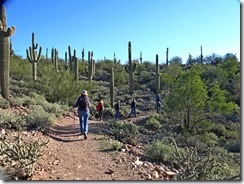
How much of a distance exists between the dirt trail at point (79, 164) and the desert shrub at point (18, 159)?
168 millimetres

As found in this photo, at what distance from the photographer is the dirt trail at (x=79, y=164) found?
4.69m

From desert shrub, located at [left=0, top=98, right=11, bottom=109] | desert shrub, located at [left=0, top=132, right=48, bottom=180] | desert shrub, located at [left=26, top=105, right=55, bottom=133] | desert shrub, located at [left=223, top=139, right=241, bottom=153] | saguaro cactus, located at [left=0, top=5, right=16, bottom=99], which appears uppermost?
saguaro cactus, located at [left=0, top=5, right=16, bottom=99]

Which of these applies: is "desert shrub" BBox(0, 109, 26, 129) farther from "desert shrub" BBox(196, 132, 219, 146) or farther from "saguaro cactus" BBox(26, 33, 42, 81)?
"saguaro cactus" BBox(26, 33, 42, 81)

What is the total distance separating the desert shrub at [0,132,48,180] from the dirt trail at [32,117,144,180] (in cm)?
17

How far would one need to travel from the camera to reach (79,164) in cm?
539

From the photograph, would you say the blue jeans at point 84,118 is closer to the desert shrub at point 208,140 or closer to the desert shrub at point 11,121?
the desert shrub at point 11,121

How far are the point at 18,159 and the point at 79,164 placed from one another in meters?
1.18

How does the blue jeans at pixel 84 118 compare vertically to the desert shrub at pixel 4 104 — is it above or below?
below

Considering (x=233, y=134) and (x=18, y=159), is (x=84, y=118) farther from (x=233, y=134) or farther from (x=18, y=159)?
(x=233, y=134)

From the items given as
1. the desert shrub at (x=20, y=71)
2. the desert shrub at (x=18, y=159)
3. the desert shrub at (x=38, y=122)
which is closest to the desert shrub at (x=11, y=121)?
the desert shrub at (x=38, y=122)

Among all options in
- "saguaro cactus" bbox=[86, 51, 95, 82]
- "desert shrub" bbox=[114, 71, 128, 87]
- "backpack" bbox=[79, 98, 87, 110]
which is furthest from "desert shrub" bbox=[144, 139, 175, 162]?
"desert shrub" bbox=[114, 71, 128, 87]

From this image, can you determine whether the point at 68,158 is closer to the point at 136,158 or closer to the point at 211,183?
the point at 136,158

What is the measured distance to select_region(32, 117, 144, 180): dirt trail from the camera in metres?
4.69

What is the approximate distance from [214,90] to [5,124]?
10.6m
